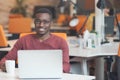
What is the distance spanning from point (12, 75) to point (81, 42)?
5.55 ft

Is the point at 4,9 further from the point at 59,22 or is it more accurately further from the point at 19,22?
the point at 19,22

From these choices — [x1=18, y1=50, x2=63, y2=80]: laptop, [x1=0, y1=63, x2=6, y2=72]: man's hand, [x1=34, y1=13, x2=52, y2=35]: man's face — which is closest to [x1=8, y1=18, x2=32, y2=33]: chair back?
[x1=34, y1=13, x2=52, y2=35]: man's face

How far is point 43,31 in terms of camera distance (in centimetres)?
305

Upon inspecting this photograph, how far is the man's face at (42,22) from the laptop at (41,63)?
0.73 metres

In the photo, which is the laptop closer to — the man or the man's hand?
the man's hand

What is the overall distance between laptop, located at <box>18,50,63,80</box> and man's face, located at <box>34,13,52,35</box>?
2.40ft

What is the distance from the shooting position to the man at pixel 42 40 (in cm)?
302

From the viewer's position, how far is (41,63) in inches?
91.5

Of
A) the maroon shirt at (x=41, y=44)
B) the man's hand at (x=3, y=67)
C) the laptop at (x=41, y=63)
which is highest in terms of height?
the maroon shirt at (x=41, y=44)

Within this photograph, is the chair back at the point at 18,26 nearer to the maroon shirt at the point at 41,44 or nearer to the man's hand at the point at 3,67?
the maroon shirt at the point at 41,44

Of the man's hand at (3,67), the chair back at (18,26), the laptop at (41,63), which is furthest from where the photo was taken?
the chair back at (18,26)

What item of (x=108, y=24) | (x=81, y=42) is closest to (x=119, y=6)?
(x=108, y=24)

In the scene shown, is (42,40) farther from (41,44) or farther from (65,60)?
(65,60)

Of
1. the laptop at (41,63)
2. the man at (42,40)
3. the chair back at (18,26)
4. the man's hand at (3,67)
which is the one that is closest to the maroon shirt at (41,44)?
the man at (42,40)
